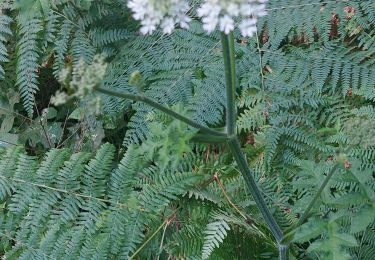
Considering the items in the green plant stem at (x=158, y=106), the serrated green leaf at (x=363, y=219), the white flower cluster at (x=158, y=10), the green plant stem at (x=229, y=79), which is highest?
the white flower cluster at (x=158, y=10)

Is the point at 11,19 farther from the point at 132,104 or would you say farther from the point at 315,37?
the point at 315,37

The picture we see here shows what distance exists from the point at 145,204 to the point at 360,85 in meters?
1.35

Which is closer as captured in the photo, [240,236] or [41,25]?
[240,236]

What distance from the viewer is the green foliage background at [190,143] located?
8.89 feet

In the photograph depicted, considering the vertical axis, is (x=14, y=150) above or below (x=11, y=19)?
below

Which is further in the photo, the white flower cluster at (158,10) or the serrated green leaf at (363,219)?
the serrated green leaf at (363,219)

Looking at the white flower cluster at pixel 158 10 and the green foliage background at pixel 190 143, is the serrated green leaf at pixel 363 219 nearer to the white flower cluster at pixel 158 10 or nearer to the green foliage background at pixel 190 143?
the green foliage background at pixel 190 143


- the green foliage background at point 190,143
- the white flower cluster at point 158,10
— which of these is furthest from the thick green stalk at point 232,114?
the green foliage background at point 190,143

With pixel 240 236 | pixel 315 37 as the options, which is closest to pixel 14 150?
pixel 240 236

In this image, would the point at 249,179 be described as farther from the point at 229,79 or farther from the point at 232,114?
the point at 229,79

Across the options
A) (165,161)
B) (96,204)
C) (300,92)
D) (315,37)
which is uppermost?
(315,37)

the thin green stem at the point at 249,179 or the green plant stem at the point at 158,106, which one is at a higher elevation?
the green plant stem at the point at 158,106

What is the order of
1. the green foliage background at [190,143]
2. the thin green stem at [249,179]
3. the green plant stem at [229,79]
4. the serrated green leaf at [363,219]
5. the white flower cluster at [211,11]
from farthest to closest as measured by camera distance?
the green foliage background at [190,143], the serrated green leaf at [363,219], the thin green stem at [249,179], the green plant stem at [229,79], the white flower cluster at [211,11]

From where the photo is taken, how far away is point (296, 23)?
3236 mm
